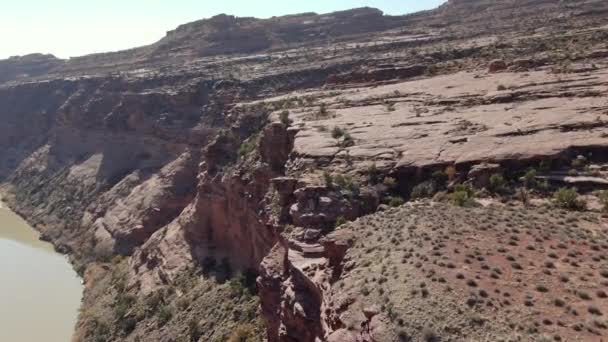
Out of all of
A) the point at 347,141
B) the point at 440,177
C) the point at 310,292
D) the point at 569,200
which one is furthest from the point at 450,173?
the point at 310,292

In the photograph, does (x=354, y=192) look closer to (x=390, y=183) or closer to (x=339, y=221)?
(x=390, y=183)

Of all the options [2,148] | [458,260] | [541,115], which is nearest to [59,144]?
[2,148]

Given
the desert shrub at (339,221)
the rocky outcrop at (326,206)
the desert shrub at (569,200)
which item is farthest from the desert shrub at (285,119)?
the desert shrub at (569,200)

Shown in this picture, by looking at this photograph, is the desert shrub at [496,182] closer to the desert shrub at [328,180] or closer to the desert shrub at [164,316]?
the desert shrub at [328,180]

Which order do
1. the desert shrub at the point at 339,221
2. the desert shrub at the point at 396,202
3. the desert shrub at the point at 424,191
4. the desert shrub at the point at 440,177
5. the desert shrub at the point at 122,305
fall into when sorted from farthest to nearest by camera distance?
the desert shrub at the point at 122,305 < the desert shrub at the point at 440,177 < the desert shrub at the point at 424,191 < the desert shrub at the point at 396,202 < the desert shrub at the point at 339,221

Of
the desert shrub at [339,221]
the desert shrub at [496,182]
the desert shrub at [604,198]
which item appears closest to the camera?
the desert shrub at [604,198]

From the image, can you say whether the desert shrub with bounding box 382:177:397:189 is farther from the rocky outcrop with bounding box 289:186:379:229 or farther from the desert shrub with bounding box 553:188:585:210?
the desert shrub with bounding box 553:188:585:210

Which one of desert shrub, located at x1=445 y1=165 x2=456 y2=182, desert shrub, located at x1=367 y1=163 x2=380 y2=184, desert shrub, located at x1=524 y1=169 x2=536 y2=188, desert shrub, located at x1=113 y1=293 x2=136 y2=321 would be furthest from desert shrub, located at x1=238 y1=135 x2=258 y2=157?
desert shrub, located at x1=524 y1=169 x2=536 y2=188
